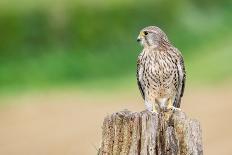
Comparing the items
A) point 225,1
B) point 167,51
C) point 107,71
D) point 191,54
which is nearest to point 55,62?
point 107,71

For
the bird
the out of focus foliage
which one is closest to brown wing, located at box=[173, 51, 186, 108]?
the bird

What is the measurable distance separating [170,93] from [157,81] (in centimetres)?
19

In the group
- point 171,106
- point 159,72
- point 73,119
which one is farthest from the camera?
point 73,119

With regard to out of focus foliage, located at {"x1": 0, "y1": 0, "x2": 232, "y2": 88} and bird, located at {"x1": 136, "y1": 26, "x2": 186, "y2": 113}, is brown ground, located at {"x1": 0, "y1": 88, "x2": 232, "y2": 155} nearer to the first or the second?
out of focus foliage, located at {"x1": 0, "y1": 0, "x2": 232, "y2": 88}

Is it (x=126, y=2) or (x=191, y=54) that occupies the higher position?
(x=126, y=2)

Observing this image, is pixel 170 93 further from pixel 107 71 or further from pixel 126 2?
pixel 126 2

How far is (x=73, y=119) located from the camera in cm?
1914

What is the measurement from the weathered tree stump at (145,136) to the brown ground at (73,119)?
8794 millimetres

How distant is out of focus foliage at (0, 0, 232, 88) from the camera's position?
2166 centimetres

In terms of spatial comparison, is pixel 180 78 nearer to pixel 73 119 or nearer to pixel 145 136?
pixel 145 136

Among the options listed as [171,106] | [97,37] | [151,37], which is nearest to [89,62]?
[97,37]

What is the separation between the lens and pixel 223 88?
821 inches

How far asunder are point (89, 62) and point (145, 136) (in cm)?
1499

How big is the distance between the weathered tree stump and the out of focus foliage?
43.8 ft
